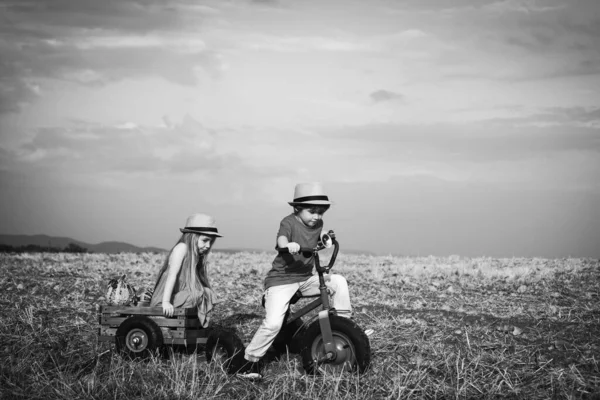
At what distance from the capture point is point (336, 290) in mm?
6996

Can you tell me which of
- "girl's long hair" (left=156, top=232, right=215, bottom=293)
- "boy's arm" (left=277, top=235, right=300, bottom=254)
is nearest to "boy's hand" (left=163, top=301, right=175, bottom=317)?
"girl's long hair" (left=156, top=232, right=215, bottom=293)

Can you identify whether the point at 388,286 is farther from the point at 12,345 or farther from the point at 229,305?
the point at 12,345

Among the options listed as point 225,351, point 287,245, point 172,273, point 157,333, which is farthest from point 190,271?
point 287,245

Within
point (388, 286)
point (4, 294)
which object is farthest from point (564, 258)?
point (4, 294)

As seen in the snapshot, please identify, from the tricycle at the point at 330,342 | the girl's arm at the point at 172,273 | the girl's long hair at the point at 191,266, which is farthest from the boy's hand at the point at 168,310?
the tricycle at the point at 330,342

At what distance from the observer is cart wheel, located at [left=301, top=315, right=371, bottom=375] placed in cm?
639

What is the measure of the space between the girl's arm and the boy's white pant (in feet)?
3.64

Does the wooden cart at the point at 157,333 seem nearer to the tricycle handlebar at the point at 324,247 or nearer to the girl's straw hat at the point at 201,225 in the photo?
the girl's straw hat at the point at 201,225

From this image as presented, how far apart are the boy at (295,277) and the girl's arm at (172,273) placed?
3.62 feet

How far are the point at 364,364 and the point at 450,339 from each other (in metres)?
2.22

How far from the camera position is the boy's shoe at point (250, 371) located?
6.74 meters

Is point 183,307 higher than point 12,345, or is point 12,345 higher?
point 183,307

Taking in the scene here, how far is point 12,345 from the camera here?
816cm

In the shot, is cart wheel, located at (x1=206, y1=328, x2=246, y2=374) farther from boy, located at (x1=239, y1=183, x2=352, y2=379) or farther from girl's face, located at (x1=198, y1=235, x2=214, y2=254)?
girl's face, located at (x1=198, y1=235, x2=214, y2=254)
